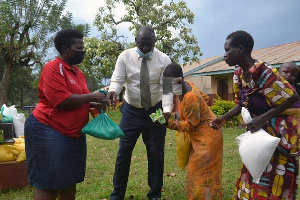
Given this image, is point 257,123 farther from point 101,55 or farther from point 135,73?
point 101,55

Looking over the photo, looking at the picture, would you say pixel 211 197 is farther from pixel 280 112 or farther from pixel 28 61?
pixel 28 61

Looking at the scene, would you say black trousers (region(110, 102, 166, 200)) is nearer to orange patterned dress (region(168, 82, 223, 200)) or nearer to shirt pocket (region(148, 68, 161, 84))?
shirt pocket (region(148, 68, 161, 84))

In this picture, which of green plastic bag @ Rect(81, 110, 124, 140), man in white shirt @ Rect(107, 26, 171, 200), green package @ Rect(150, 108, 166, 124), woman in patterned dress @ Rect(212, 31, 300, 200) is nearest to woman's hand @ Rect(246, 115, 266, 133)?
woman in patterned dress @ Rect(212, 31, 300, 200)

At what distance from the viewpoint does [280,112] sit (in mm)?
2287

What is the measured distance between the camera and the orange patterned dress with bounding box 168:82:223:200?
119 inches

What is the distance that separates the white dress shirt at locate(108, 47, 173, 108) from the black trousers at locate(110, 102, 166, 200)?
0.47 feet

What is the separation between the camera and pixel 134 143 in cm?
382

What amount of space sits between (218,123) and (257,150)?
2.17ft

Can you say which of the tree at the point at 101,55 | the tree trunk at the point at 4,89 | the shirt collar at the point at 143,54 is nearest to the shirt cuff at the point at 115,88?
the shirt collar at the point at 143,54

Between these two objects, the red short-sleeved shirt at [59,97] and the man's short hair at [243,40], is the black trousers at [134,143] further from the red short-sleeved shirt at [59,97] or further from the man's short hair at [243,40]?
the man's short hair at [243,40]

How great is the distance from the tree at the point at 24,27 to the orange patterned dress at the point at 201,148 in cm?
1641

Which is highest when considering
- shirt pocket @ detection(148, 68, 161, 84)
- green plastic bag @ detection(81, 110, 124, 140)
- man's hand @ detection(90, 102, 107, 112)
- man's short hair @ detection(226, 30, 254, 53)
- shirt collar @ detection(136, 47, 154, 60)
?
shirt collar @ detection(136, 47, 154, 60)

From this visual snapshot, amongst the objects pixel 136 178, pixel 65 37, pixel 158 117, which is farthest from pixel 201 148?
pixel 136 178

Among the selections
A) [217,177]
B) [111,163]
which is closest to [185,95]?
[217,177]
